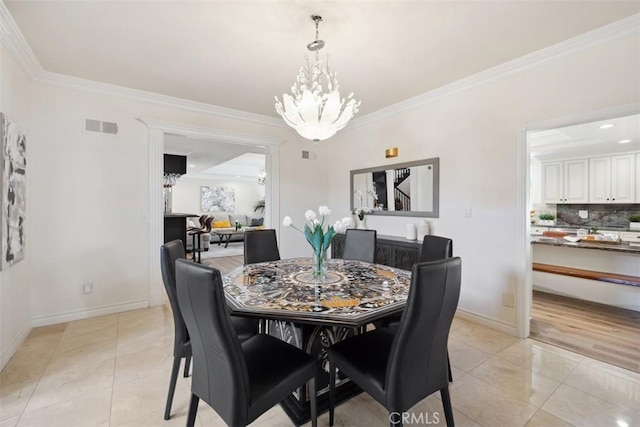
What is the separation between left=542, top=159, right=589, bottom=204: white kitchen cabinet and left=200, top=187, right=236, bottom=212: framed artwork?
969cm

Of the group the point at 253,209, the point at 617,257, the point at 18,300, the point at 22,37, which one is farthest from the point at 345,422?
the point at 253,209

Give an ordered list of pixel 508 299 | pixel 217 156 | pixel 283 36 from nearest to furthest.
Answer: pixel 283 36, pixel 508 299, pixel 217 156

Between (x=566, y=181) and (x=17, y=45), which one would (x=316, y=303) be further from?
(x=566, y=181)

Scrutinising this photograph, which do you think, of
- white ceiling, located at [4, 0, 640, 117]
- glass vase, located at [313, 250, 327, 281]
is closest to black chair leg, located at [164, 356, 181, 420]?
glass vase, located at [313, 250, 327, 281]

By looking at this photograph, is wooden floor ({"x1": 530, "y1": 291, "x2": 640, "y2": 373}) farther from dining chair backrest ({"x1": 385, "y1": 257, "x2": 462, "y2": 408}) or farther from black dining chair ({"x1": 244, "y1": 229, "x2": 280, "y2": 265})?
black dining chair ({"x1": 244, "y1": 229, "x2": 280, "y2": 265})

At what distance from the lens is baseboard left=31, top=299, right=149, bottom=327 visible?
299 centimetres

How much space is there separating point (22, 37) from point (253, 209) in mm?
9594

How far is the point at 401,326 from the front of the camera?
122cm

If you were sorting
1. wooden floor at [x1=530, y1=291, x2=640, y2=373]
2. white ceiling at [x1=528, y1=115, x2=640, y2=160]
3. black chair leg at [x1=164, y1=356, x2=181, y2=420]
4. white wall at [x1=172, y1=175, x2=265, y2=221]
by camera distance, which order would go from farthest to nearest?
white wall at [x1=172, y1=175, x2=265, y2=221], white ceiling at [x1=528, y1=115, x2=640, y2=160], wooden floor at [x1=530, y1=291, x2=640, y2=373], black chair leg at [x1=164, y1=356, x2=181, y2=420]

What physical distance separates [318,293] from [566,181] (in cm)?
689

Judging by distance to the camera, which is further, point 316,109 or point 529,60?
point 529,60

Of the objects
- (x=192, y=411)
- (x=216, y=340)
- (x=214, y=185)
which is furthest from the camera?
(x=214, y=185)

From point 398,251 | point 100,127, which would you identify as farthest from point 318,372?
point 100,127

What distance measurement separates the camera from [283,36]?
2.32 m
